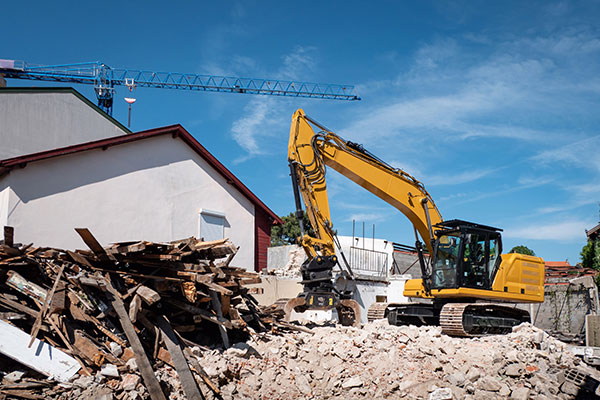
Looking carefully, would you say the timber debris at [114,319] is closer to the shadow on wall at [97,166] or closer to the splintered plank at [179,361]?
the splintered plank at [179,361]

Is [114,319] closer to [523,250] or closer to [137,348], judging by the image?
[137,348]

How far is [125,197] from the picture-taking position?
1664 cm

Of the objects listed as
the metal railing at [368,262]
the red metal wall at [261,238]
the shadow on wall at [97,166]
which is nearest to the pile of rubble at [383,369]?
the shadow on wall at [97,166]

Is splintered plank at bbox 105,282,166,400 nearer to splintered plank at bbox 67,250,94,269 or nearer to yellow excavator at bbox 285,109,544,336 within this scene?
splintered plank at bbox 67,250,94,269

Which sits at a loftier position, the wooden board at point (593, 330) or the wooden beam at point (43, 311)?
the wooden beam at point (43, 311)

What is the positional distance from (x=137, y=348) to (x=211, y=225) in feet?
35.7

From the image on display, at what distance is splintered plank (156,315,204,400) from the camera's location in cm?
815

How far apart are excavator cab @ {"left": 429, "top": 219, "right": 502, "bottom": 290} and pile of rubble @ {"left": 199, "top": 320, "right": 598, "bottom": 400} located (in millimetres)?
2711

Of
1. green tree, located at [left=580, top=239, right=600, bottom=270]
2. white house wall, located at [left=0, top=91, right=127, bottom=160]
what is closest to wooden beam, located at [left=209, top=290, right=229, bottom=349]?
white house wall, located at [left=0, top=91, right=127, bottom=160]

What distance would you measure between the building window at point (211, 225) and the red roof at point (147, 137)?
1479mm

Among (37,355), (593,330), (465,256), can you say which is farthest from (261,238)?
(37,355)

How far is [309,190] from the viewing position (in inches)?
589

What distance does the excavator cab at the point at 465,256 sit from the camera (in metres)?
14.1

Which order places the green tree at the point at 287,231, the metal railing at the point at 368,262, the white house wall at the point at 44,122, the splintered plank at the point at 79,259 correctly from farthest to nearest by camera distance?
the green tree at the point at 287,231, the metal railing at the point at 368,262, the white house wall at the point at 44,122, the splintered plank at the point at 79,259
